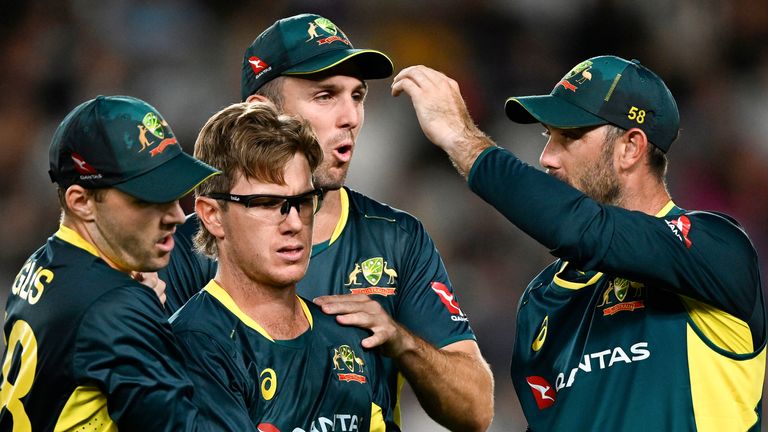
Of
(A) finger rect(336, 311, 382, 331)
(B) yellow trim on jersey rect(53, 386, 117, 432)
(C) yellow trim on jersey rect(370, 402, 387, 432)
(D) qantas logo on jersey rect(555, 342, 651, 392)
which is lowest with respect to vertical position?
(C) yellow trim on jersey rect(370, 402, 387, 432)

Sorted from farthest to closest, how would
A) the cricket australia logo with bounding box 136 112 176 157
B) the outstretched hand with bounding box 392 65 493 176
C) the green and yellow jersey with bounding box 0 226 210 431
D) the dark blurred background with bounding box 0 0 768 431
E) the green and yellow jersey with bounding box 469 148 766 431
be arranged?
the dark blurred background with bounding box 0 0 768 431
the outstretched hand with bounding box 392 65 493 176
the green and yellow jersey with bounding box 469 148 766 431
the cricket australia logo with bounding box 136 112 176 157
the green and yellow jersey with bounding box 0 226 210 431

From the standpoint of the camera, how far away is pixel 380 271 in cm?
408

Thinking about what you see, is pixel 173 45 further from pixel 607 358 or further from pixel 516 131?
pixel 607 358

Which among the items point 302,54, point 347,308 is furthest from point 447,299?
point 302,54

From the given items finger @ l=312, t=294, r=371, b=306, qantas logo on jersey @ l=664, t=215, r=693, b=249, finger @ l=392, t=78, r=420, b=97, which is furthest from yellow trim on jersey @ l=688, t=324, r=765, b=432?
finger @ l=392, t=78, r=420, b=97

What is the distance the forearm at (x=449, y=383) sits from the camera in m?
3.72

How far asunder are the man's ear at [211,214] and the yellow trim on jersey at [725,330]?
5.62ft

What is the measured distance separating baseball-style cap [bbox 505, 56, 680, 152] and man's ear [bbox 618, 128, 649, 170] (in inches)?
1.0

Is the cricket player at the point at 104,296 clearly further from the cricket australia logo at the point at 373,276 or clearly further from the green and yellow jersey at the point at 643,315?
the green and yellow jersey at the point at 643,315

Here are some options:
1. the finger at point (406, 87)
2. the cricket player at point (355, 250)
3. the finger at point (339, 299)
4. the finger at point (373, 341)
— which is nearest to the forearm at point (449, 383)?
the cricket player at point (355, 250)

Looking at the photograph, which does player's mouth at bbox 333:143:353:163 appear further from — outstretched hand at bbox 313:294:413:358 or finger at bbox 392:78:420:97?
outstretched hand at bbox 313:294:413:358

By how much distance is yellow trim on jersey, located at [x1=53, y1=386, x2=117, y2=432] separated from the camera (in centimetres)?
300

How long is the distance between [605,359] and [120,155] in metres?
1.89

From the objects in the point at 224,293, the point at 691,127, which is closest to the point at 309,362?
the point at 224,293
